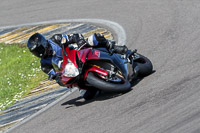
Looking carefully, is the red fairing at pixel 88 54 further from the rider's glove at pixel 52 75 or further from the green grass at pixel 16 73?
the green grass at pixel 16 73

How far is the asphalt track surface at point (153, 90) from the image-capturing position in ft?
23.4

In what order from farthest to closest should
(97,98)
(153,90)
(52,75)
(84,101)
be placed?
1. (84,101)
2. (97,98)
3. (52,75)
4. (153,90)

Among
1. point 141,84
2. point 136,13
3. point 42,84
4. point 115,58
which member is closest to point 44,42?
point 115,58

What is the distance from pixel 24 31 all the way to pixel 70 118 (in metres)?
7.58

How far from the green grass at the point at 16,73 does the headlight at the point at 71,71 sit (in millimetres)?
3056

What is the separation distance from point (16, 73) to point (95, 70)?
4.96 metres

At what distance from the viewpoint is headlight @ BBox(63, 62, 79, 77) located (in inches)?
322

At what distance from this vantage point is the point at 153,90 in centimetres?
834

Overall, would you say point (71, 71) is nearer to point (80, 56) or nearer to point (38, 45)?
point (80, 56)

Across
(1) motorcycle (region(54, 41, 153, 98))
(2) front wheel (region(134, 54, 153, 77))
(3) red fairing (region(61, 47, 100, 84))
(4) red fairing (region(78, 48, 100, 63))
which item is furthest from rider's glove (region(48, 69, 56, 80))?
(2) front wheel (region(134, 54, 153, 77))

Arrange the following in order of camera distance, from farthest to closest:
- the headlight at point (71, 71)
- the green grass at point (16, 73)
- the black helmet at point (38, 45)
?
the green grass at point (16, 73) < the black helmet at point (38, 45) < the headlight at point (71, 71)

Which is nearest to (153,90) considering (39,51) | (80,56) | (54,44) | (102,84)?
(102,84)

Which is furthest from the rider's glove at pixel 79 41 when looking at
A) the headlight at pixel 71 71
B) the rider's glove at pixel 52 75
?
the rider's glove at pixel 52 75

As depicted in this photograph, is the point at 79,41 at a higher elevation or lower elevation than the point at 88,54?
higher
